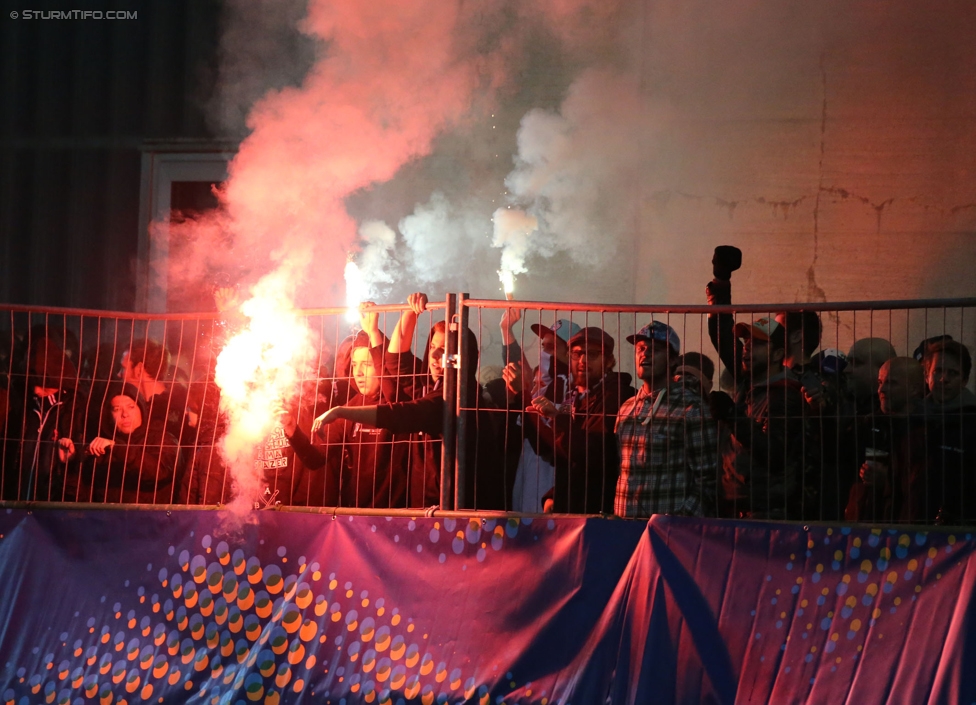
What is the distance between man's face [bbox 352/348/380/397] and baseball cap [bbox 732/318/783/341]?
197cm

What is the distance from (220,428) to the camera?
644 cm

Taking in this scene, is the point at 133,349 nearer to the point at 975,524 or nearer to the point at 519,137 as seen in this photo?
the point at 519,137

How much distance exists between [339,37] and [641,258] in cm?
307

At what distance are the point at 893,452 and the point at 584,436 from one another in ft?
5.01

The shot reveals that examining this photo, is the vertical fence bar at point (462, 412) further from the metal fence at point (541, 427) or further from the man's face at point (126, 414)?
the man's face at point (126, 414)

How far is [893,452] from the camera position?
18.0 ft

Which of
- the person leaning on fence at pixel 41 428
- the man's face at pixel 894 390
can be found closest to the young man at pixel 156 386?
the person leaning on fence at pixel 41 428

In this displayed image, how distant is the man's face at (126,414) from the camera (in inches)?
261

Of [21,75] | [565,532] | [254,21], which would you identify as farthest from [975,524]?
[21,75]

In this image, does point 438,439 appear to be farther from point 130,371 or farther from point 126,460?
point 130,371

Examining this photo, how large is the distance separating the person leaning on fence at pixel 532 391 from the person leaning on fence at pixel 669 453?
0.46m

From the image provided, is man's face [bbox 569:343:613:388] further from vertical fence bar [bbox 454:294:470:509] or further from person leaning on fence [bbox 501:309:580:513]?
vertical fence bar [bbox 454:294:470:509]

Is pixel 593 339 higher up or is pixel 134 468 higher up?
pixel 593 339

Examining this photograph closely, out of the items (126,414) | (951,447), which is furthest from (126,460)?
(951,447)
